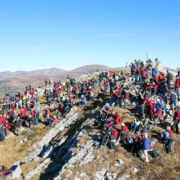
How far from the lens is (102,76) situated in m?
51.1

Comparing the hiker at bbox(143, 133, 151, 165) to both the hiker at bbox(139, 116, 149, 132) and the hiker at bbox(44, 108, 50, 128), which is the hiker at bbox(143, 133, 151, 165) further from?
the hiker at bbox(44, 108, 50, 128)

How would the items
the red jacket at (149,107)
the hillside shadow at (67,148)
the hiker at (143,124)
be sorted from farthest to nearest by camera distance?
the red jacket at (149,107) < the hiker at (143,124) < the hillside shadow at (67,148)

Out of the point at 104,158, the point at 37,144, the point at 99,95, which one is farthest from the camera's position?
the point at 99,95

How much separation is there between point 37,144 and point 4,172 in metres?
7.69

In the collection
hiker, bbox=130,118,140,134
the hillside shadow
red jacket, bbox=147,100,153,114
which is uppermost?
red jacket, bbox=147,100,153,114

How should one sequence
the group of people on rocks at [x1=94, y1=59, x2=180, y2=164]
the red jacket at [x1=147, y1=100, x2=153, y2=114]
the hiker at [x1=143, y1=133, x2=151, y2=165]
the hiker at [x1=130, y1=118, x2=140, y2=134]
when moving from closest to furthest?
the hiker at [x1=143, y1=133, x2=151, y2=165], the group of people on rocks at [x1=94, y1=59, x2=180, y2=164], the hiker at [x1=130, y1=118, x2=140, y2=134], the red jacket at [x1=147, y1=100, x2=153, y2=114]

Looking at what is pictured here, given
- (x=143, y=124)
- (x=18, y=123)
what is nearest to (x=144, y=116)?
(x=143, y=124)

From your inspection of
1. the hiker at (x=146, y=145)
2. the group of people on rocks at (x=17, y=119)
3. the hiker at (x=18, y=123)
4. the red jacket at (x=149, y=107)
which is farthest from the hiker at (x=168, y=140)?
the group of people on rocks at (x=17, y=119)

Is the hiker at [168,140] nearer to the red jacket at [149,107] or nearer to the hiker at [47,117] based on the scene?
the red jacket at [149,107]

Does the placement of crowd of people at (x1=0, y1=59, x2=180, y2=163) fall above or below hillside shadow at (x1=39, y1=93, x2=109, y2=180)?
above

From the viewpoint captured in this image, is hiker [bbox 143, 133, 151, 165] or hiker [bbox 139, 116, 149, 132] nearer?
hiker [bbox 143, 133, 151, 165]

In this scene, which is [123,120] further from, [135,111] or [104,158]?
[104,158]

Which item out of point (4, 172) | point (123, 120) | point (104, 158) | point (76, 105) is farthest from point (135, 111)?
point (4, 172)

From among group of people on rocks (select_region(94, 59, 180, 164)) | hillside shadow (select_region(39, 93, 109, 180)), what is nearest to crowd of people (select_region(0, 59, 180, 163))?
group of people on rocks (select_region(94, 59, 180, 164))
